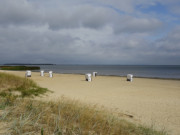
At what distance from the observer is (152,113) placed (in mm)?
5684

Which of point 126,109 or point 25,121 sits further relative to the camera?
point 126,109

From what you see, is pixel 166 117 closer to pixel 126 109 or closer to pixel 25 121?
pixel 126 109

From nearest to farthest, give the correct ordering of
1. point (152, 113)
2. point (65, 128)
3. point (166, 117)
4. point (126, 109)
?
point (65, 128)
point (166, 117)
point (152, 113)
point (126, 109)

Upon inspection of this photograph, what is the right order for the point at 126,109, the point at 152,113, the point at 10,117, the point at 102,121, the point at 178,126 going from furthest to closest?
the point at 126,109 → the point at 152,113 → the point at 178,126 → the point at 102,121 → the point at 10,117

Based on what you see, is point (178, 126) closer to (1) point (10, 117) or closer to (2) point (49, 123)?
(2) point (49, 123)

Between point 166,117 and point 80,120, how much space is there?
336 cm

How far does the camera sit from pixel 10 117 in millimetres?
3287

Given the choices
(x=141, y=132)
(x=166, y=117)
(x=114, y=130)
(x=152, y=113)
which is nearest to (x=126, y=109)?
(x=152, y=113)

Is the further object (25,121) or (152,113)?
(152,113)

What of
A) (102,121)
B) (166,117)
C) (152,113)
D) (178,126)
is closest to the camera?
(102,121)

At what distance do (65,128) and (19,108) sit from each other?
1.53 metres

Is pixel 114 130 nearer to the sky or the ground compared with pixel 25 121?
nearer to the ground

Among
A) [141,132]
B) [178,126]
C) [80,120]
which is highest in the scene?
[80,120]

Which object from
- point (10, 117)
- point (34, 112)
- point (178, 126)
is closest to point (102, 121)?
point (34, 112)
